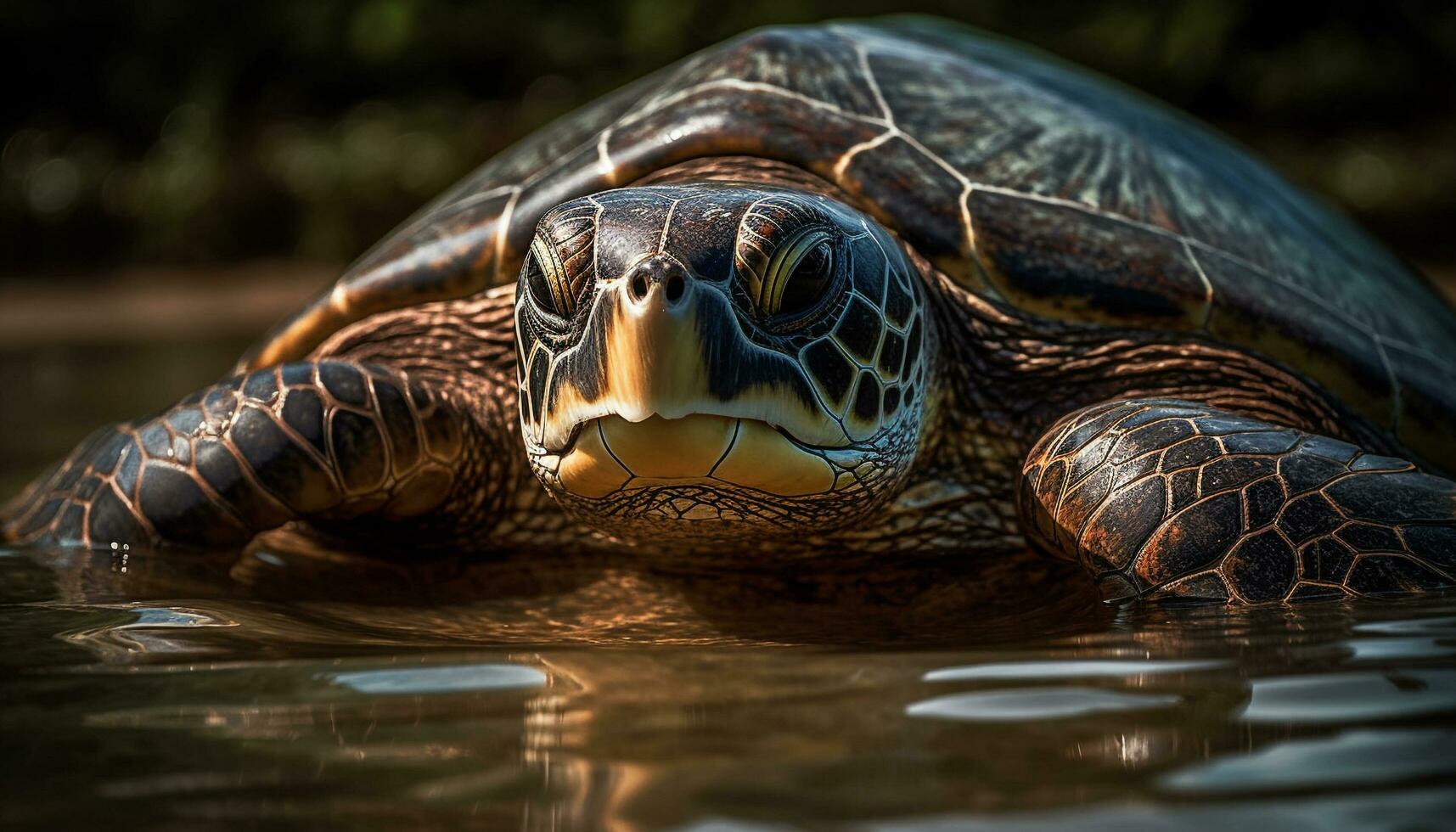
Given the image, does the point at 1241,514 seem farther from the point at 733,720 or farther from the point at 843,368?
the point at 733,720

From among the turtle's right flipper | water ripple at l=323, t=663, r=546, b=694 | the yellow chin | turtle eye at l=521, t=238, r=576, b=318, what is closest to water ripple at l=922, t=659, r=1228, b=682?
water ripple at l=323, t=663, r=546, b=694

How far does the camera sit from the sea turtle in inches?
89.6

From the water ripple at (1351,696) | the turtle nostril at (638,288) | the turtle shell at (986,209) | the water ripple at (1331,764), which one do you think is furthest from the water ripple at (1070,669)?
the turtle shell at (986,209)

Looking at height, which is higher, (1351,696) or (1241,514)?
(1241,514)

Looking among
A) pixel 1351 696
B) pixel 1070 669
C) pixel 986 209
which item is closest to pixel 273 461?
pixel 986 209

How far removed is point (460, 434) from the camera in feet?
10.1

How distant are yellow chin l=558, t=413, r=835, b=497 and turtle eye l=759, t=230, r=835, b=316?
0.78ft

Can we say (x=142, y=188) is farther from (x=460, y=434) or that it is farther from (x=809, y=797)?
(x=809, y=797)

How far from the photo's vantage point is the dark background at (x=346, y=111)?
12406 millimetres

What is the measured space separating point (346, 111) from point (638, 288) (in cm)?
1610

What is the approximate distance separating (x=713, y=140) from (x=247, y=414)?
1.26m

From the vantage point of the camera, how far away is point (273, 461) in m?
2.88

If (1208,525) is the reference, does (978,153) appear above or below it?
above

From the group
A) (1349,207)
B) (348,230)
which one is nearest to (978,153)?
(1349,207)
